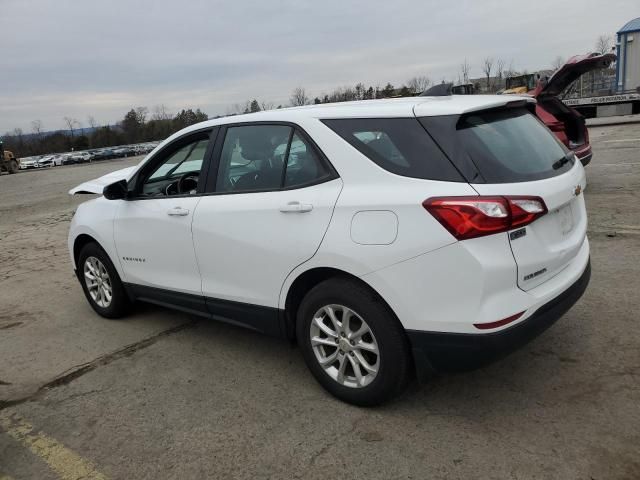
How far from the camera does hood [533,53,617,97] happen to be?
841 cm

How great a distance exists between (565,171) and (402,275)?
1237 millimetres

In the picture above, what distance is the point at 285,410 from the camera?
129 inches

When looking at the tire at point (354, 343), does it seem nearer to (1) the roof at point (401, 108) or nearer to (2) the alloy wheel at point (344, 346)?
(2) the alloy wheel at point (344, 346)

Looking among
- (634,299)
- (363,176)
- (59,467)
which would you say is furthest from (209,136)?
(634,299)

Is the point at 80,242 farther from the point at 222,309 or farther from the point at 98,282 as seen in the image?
the point at 222,309

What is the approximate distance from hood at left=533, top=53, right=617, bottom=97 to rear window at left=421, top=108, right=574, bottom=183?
19.5 feet

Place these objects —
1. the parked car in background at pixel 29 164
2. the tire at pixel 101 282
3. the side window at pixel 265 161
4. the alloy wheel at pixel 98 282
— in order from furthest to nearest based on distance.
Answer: the parked car in background at pixel 29 164
the alloy wheel at pixel 98 282
the tire at pixel 101 282
the side window at pixel 265 161

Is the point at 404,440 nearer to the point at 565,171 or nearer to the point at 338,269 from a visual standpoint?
the point at 338,269

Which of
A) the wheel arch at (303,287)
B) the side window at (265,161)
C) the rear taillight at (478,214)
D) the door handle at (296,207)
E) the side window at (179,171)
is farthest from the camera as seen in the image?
the side window at (179,171)

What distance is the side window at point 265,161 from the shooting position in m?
3.28

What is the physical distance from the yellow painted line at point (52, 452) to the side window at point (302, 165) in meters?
1.92

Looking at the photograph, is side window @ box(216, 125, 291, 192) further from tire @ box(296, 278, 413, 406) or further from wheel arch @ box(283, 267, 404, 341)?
tire @ box(296, 278, 413, 406)

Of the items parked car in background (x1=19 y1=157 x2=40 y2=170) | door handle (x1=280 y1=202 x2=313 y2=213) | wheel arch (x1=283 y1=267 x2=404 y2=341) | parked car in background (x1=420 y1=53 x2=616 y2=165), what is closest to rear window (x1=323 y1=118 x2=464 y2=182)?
door handle (x1=280 y1=202 x2=313 y2=213)

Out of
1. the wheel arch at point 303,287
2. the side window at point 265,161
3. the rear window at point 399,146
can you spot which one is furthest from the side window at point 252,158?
the wheel arch at point 303,287
